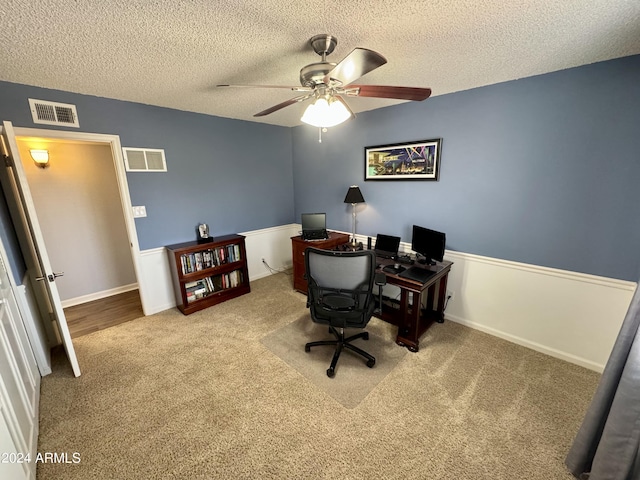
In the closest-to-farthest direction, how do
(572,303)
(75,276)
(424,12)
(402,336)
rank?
(424,12)
(572,303)
(402,336)
(75,276)

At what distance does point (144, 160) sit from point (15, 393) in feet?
7.43

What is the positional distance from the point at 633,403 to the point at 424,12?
2.09 m

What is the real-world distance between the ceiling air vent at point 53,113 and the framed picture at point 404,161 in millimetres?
3033

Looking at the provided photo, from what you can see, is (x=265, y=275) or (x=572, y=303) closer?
(x=572, y=303)

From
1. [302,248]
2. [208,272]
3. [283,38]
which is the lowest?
[208,272]

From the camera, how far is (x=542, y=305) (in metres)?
2.29

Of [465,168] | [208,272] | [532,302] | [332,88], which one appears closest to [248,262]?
[208,272]

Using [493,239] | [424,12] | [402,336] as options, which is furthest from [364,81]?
[402,336]

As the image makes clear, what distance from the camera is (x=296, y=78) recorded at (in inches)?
85.0

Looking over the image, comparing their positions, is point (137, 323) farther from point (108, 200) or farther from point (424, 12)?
point (424, 12)

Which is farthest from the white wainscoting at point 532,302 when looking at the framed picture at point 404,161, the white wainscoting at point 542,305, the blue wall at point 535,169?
the framed picture at point 404,161

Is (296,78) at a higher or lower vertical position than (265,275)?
higher

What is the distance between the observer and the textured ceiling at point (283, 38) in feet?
4.15

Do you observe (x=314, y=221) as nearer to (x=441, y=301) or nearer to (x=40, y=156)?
(x=441, y=301)
